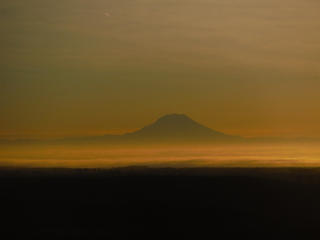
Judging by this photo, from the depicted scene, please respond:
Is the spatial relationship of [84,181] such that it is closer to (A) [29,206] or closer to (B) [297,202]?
(A) [29,206]

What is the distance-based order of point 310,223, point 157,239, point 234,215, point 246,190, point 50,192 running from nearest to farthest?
point 157,239 < point 310,223 < point 234,215 < point 50,192 < point 246,190

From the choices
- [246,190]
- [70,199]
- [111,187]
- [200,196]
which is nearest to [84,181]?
[111,187]

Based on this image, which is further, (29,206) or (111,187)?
(111,187)

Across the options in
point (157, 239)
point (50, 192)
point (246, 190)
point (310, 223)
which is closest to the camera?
point (157, 239)

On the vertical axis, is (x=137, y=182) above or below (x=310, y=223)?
above

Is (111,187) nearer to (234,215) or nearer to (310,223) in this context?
(234,215)

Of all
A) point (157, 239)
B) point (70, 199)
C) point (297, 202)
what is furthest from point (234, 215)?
point (70, 199)
